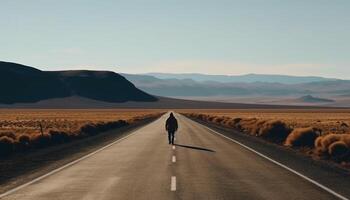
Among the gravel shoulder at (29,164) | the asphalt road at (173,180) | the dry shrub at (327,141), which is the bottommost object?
the gravel shoulder at (29,164)

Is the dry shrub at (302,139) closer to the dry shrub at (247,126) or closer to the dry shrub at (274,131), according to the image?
the dry shrub at (274,131)

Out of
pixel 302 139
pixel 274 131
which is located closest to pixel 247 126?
pixel 274 131

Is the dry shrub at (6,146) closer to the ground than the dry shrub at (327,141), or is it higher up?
closer to the ground

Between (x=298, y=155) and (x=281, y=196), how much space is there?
448 inches

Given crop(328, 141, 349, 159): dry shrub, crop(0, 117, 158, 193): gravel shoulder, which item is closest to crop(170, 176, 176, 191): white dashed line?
crop(0, 117, 158, 193): gravel shoulder

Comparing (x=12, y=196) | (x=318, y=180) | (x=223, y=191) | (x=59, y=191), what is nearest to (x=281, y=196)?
(x=223, y=191)

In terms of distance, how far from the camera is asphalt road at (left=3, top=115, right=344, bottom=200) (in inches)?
479

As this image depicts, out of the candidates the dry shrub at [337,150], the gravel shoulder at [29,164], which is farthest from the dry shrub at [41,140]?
the dry shrub at [337,150]

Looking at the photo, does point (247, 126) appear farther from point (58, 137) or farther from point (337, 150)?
point (337, 150)

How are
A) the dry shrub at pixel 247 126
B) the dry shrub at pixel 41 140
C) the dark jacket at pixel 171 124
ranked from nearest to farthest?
the dark jacket at pixel 171 124 < the dry shrub at pixel 41 140 < the dry shrub at pixel 247 126

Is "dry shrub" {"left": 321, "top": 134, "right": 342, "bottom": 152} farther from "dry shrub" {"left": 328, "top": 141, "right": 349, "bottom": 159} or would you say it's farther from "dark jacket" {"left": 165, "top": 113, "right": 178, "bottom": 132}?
"dark jacket" {"left": 165, "top": 113, "right": 178, "bottom": 132}

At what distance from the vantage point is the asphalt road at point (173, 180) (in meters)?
12.2

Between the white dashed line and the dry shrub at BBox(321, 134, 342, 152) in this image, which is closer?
the white dashed line

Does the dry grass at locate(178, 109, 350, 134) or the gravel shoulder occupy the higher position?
the dry grass at locate(178, 109, 350, 134)
